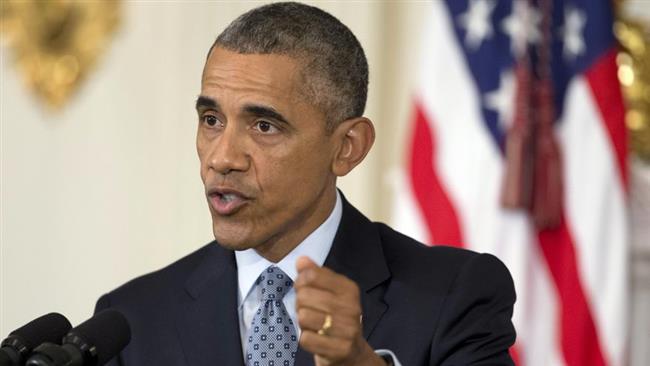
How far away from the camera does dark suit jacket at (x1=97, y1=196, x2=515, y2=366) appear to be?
2.38 metres

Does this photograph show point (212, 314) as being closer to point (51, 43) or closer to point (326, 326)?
point (326, 326)

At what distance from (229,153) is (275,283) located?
0.33 m

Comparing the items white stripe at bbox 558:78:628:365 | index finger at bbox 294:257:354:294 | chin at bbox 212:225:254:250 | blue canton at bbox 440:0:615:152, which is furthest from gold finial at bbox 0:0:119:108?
index finger at bbox 294:257:354:294

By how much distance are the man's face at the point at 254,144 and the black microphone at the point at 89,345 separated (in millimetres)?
380

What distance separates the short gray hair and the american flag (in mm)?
1728

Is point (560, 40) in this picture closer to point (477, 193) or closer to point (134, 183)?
point (477, 193)

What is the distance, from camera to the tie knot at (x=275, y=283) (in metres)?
2.48

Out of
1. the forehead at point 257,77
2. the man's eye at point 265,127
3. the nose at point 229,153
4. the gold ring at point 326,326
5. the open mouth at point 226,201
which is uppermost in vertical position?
the forehead at point 257,77

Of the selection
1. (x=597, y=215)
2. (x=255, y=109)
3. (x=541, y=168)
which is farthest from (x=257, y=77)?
(x=597, y=215)

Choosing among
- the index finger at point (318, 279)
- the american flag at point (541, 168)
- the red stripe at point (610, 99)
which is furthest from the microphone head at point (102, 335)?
the red stripe at point (610, 99)

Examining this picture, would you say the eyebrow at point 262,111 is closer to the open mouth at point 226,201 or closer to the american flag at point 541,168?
the open mouth at point 226,201

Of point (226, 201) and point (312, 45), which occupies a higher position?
point (312, 45)

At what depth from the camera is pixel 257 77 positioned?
7.63 feet

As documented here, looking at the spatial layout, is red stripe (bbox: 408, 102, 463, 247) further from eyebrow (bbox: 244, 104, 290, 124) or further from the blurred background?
eyebrow (bbox: 244, 104, 290, 124)
